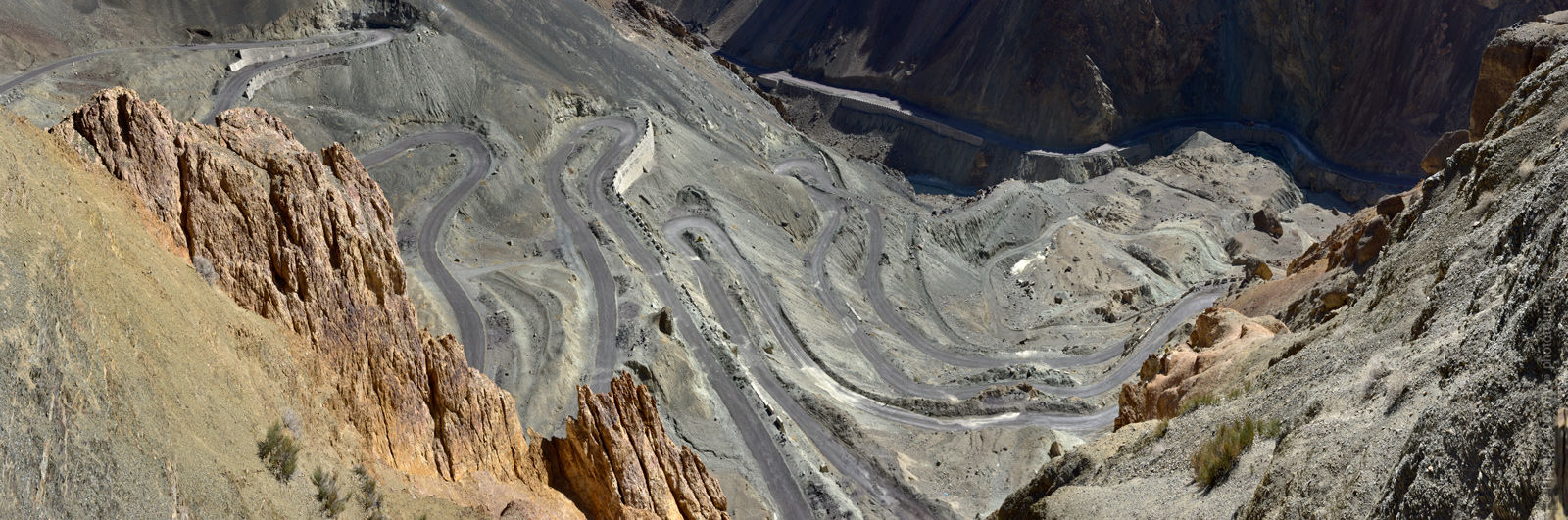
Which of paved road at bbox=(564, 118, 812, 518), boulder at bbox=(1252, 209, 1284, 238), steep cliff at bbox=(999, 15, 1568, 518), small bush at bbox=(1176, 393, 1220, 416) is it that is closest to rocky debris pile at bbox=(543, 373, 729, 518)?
paved road at bbox=(564, 118, 812, 518)

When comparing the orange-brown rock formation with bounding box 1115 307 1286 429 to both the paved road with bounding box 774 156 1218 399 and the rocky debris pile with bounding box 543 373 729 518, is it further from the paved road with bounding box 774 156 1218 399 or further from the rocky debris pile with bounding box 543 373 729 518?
the rocky debris pile with bounding box 543 373 729 518

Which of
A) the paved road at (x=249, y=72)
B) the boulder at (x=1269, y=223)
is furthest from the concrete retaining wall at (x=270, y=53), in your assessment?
the boulder at (x=1269, y=223)

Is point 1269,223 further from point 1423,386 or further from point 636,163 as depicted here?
point 1423,386

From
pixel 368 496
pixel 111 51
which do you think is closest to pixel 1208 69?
pixel 111 51

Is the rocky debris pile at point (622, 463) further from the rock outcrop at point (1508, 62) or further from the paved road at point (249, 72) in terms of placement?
the paved road at point (249, 72)

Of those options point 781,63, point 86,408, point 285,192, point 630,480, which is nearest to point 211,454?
point 86,408

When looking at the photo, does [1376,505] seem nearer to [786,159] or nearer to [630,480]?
[630,480]
